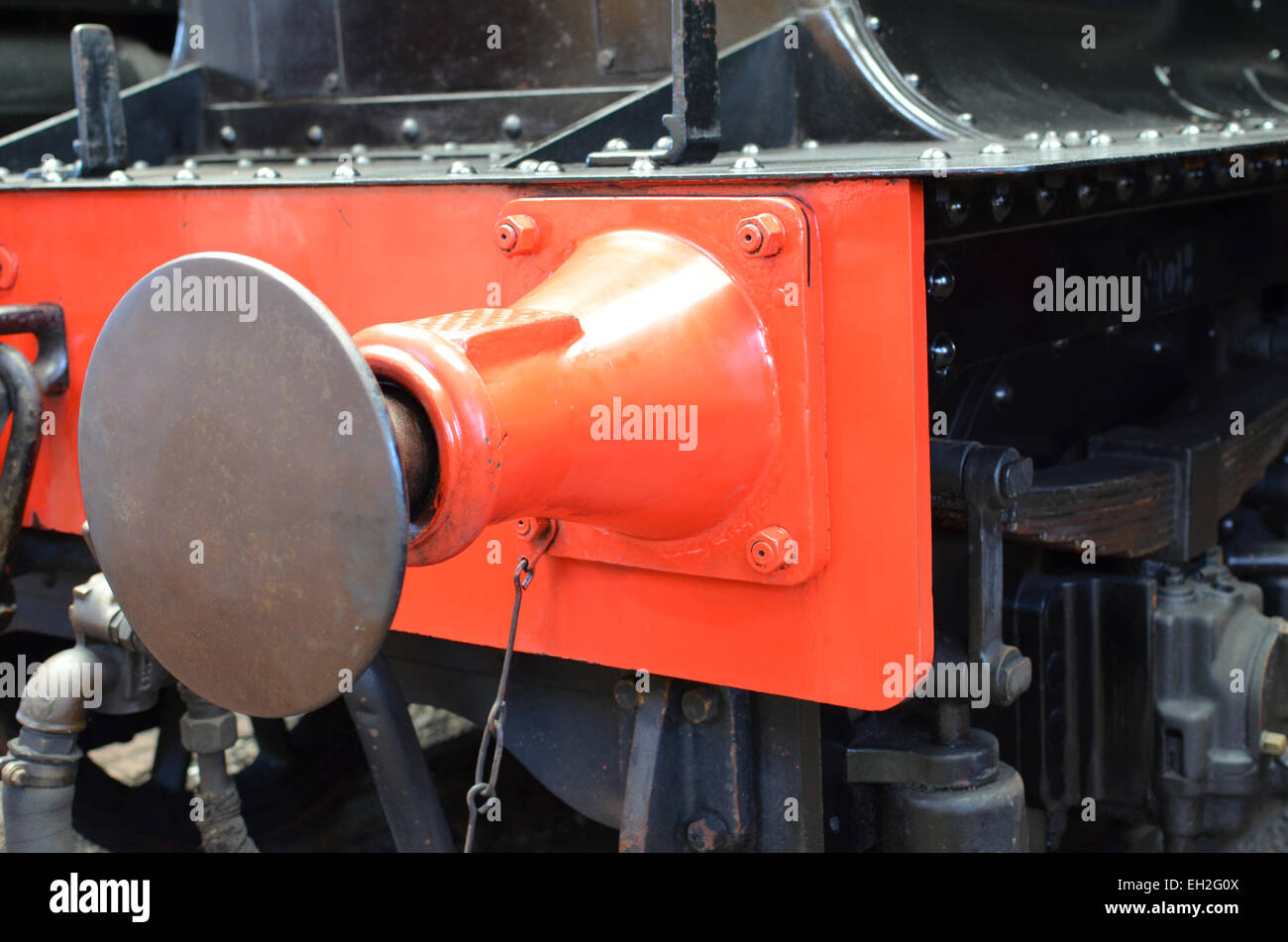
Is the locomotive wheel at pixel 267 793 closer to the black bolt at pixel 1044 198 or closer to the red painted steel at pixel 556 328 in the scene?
the red painted steel at pixel 556 328

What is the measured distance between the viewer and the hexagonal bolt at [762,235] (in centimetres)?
145

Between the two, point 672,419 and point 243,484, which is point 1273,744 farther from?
point 243,484

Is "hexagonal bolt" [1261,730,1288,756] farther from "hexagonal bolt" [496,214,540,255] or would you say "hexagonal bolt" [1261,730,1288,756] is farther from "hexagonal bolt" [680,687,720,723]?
"hexagonal bolt" [496,214,540,255]

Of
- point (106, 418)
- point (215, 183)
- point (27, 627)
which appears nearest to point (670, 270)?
point (106, 418)

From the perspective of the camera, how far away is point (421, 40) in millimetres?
2523

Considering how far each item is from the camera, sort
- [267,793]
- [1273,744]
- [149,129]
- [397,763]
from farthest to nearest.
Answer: [267,793], [149,129], [1273,744], [397,763]

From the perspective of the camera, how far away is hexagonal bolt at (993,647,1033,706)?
1851mm

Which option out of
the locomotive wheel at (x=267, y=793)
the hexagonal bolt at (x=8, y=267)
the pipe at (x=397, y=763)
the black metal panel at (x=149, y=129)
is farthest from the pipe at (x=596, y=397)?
the locomotive wheel at (x=267, y=793)

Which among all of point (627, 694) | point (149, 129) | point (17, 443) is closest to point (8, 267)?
point (17, 443)

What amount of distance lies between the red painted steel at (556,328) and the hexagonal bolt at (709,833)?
31cm

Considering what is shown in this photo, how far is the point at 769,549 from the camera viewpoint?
4.99 feet

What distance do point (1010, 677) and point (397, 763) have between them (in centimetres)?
90

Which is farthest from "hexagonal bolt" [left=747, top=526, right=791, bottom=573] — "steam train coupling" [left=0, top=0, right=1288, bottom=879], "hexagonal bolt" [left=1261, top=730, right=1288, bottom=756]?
"hexagonal bolt" [left=1261, top=730, right=1288, bottom=756]

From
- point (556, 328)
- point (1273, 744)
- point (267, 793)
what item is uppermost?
point (556, 328)
